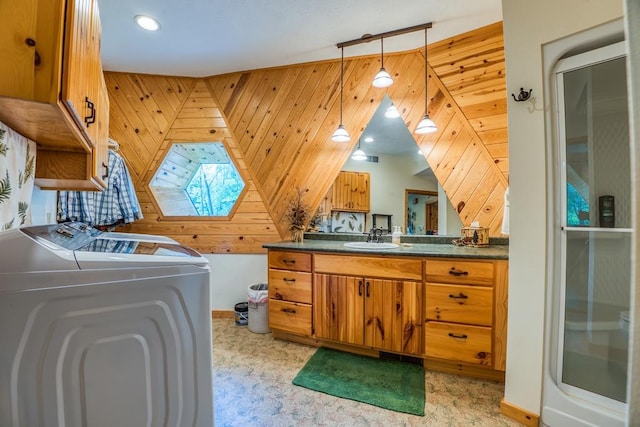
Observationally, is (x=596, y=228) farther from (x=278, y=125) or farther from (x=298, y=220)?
(x=278, y=125)

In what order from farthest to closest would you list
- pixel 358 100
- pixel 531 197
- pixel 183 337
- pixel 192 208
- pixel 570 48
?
1. pixel 192 208
2. pixel 358 100
3. pixel 531 197
4. pixel 570 48
5. pixel 183 337

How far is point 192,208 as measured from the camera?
3.26 metres

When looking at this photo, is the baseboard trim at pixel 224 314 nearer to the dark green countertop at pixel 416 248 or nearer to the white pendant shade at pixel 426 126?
the dark green countertop at pixel 416 248

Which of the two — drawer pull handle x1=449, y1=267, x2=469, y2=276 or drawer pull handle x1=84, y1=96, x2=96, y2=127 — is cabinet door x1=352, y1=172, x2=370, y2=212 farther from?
drawer pull handle x1=84, y1=96, x2=96, y2=127

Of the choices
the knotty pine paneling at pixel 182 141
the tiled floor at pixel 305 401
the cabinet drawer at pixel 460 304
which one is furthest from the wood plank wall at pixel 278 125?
the tiled floor at pixel 305 401

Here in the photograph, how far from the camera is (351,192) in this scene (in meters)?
2.87

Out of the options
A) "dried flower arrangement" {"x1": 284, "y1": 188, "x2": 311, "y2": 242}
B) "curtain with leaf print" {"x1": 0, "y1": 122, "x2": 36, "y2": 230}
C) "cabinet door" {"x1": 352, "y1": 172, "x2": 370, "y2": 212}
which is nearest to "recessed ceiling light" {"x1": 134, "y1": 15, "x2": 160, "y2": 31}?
"curtain with leaf print" {"x1": 0, "y1": 122, "x2": 36, "y2": 230}

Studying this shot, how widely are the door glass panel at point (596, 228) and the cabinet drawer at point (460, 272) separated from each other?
429 mm

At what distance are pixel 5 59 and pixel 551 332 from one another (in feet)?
7.78

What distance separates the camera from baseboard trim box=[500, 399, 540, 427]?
149 centimetres

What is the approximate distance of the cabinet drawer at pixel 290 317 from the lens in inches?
92.8

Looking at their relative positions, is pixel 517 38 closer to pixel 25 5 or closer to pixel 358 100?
pixel 358 100

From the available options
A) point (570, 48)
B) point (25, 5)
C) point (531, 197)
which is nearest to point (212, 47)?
point (25, 5)

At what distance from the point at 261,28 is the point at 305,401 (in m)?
2.76
